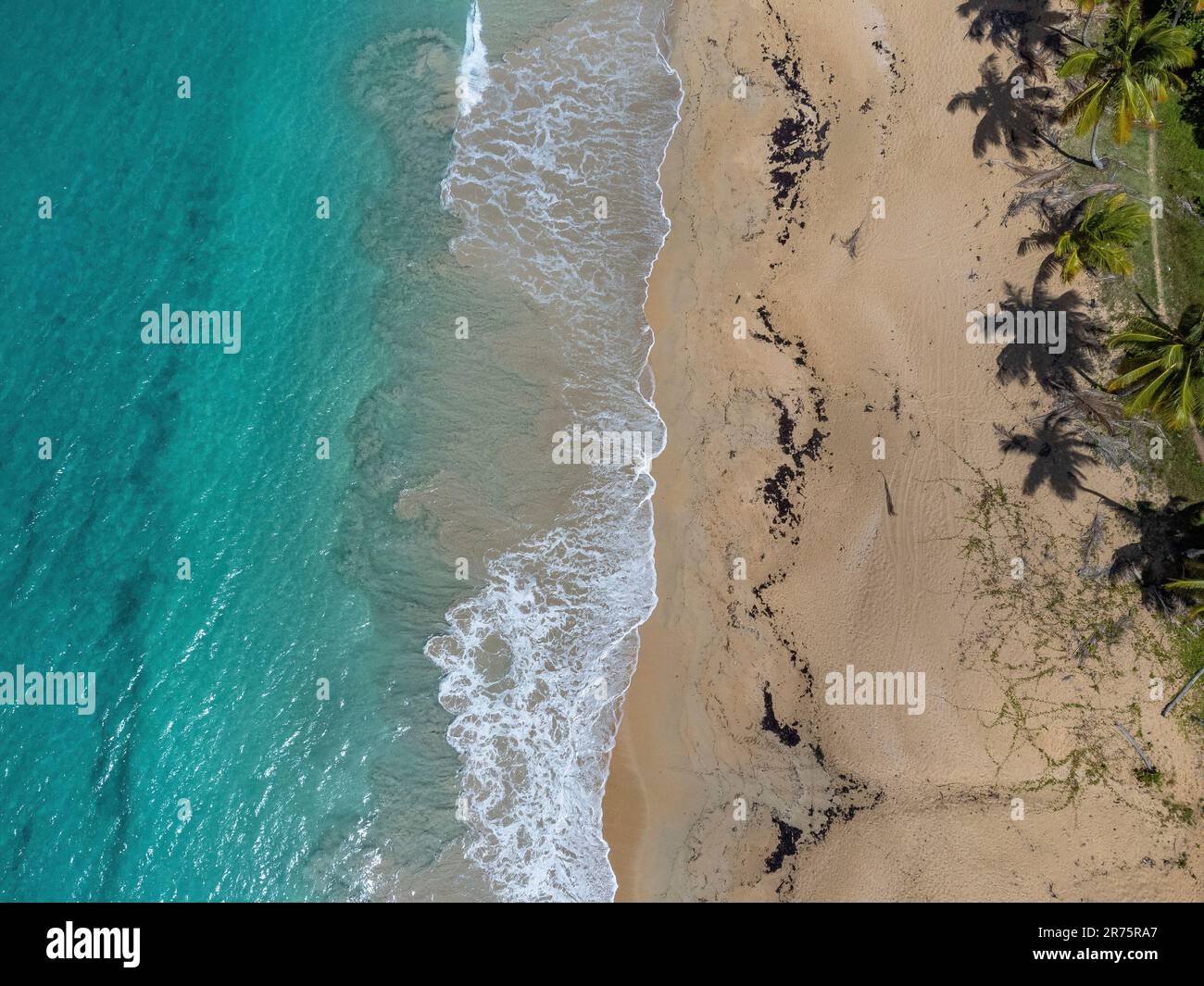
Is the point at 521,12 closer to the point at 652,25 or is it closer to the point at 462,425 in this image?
the point at 652,25

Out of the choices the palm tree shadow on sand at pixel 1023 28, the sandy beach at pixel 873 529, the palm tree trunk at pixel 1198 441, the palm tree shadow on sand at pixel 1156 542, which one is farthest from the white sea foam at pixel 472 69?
the palm tree trunk at pixel 1198 441

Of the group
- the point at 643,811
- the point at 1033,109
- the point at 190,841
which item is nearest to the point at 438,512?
the point at 643,811

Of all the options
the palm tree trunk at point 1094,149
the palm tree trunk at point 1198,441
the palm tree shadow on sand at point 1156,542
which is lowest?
the palm tree shadow on sand at point 1156,542

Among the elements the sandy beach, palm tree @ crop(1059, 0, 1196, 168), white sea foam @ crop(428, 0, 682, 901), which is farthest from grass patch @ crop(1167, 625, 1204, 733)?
white sea foam @ crop(428, 0, 682, 901)

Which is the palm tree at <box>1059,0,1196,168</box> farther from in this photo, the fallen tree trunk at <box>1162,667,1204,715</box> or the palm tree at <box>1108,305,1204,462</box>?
the fallen tree trunk at <box>1162,667,1204,715</box>

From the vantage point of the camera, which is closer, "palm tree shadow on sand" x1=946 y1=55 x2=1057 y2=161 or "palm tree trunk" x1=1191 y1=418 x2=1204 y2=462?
"palm tree trunk" x1=1191 y1=418 x2=1204 y2=462

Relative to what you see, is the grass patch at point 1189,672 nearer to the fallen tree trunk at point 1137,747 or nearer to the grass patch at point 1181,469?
the fallen tree trunk at point 1137,747

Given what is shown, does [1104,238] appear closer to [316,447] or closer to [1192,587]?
[1192,587]
